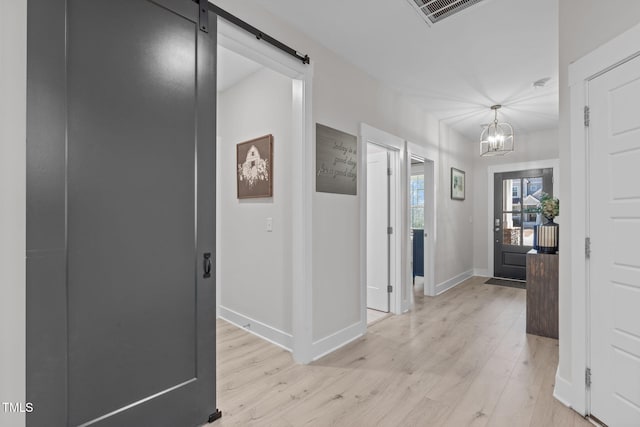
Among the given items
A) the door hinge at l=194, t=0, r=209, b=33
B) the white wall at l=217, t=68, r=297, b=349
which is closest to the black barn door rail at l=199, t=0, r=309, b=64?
the door hinge at l=194, t=0, r=209, b=33

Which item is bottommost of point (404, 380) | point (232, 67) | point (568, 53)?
point (404, 380)

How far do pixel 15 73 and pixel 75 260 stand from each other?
78 centimetres

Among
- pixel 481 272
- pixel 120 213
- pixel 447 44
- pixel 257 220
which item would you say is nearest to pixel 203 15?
pixel 120 213

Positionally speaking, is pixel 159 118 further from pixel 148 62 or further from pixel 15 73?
pixel 15 73

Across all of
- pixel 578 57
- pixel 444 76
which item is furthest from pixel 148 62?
pixel 444 76

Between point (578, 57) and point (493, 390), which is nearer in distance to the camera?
point (578, 57)

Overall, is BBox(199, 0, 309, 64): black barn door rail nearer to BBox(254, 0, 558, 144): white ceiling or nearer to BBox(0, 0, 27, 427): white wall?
BBox(254, 0, 558, 144): white ceiling

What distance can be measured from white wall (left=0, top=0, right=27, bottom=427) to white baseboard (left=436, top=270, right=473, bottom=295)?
180 inches

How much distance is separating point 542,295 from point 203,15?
3764 millimetres

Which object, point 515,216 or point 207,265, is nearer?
point 207,265

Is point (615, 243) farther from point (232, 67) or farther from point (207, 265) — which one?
point (232, 67)

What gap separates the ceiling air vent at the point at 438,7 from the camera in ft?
7.12

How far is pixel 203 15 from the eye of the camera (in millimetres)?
1835

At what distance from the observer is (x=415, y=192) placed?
6.54m
